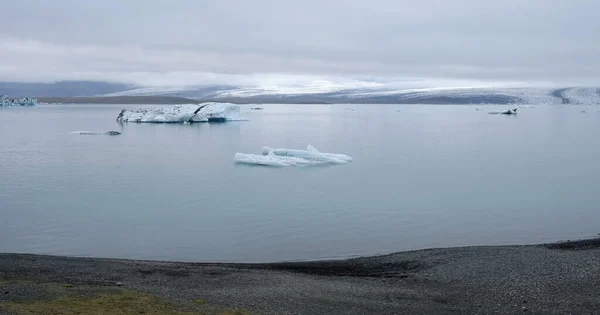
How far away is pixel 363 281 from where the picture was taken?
910 centimetres

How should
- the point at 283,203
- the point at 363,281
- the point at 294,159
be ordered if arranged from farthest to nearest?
1. the point at 294,159
2. the point at 283,203
3. the point at 363,281

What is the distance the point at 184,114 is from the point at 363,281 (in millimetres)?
44921

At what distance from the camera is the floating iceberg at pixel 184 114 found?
5241 centimetres

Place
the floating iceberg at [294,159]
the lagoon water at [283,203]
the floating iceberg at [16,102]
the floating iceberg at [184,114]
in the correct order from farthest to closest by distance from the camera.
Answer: the floating iceberg at [16,102] → the floating iceberg at [184,114] → the floating iceberg at [294,159] → the lagoon water at [283,203]

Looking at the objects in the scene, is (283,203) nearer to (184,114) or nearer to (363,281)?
(363,281)

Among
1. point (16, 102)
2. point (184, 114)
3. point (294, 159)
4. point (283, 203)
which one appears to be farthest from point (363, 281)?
point (16, 102)

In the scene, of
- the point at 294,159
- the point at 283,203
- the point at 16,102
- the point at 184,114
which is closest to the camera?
the point at 283,203

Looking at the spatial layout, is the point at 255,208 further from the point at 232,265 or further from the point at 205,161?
the point at 205,161

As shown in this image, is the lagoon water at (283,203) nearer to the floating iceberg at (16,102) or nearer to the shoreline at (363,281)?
the shoreline at (363,281)

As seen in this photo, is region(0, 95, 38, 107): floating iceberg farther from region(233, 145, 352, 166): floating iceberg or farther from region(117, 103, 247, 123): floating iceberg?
region(233, 145, 352, 166): floating iceberg

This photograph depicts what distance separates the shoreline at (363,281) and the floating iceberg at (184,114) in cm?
4252

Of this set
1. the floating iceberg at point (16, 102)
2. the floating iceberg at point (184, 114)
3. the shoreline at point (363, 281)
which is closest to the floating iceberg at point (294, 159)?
the shoreline at point (363, 281)

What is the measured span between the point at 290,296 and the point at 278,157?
1678cm

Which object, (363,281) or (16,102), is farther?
(16,102)
